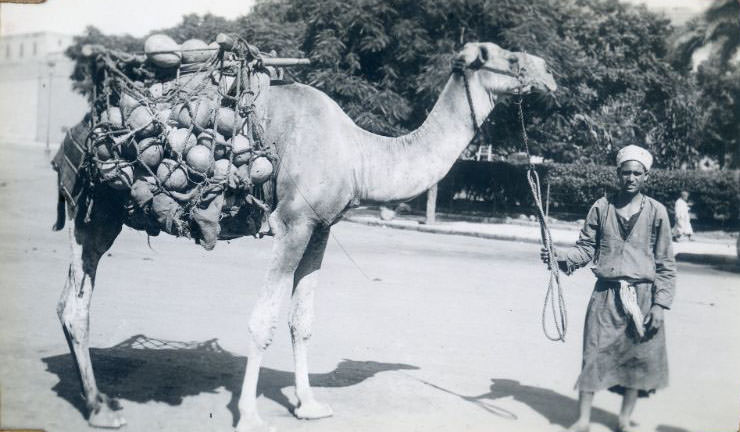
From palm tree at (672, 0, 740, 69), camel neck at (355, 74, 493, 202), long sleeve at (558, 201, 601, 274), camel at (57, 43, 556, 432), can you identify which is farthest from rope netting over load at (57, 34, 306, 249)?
palm tree at (672, 0, 740, 69)

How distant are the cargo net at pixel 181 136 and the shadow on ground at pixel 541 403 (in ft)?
8.27

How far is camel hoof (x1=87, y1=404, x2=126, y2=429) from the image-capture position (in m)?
5.25

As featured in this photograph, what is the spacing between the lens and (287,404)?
20.0 ft

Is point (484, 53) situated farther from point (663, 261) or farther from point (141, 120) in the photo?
point (141, 120)

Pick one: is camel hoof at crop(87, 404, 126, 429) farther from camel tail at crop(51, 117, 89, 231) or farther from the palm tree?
the palm tree

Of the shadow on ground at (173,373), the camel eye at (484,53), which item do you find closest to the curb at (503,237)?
the shadow on ground at (173,373)

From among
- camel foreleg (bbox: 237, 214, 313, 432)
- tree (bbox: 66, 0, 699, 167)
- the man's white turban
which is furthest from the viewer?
tree (bbox: 66, 0, 699, 167)

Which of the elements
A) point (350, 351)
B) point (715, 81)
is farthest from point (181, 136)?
point (715, 81)

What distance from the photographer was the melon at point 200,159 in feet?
17.1

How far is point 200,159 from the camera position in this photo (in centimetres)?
521

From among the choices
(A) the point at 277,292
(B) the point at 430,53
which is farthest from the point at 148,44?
(B) the point at 430,53

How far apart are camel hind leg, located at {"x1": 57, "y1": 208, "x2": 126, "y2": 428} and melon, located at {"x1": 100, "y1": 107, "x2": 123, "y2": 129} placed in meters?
0.89

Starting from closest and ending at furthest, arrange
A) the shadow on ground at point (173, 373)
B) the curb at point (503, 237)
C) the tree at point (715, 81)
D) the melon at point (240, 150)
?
the melon at point (240, 150), the shadow on ground at point (173, 373), the curb at point (503, 237), the tree at point (715, 81)

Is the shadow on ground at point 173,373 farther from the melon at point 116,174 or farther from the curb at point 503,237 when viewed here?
the curb at point 503,237
